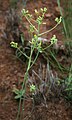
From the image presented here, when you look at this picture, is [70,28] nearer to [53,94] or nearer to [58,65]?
[58,65]

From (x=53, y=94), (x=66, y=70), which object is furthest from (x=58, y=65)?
(x=53, y=94)

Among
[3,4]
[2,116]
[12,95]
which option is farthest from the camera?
[3,4]

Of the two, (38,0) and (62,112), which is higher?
(38,0)

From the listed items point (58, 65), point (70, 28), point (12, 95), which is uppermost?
point (70, 28)

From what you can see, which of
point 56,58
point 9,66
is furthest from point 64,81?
point 9,66

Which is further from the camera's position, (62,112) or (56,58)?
(56,58)

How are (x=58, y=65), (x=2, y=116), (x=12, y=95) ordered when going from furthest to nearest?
(x=58, y=65)
(x=12, y=95)
(x=2, y=116)
